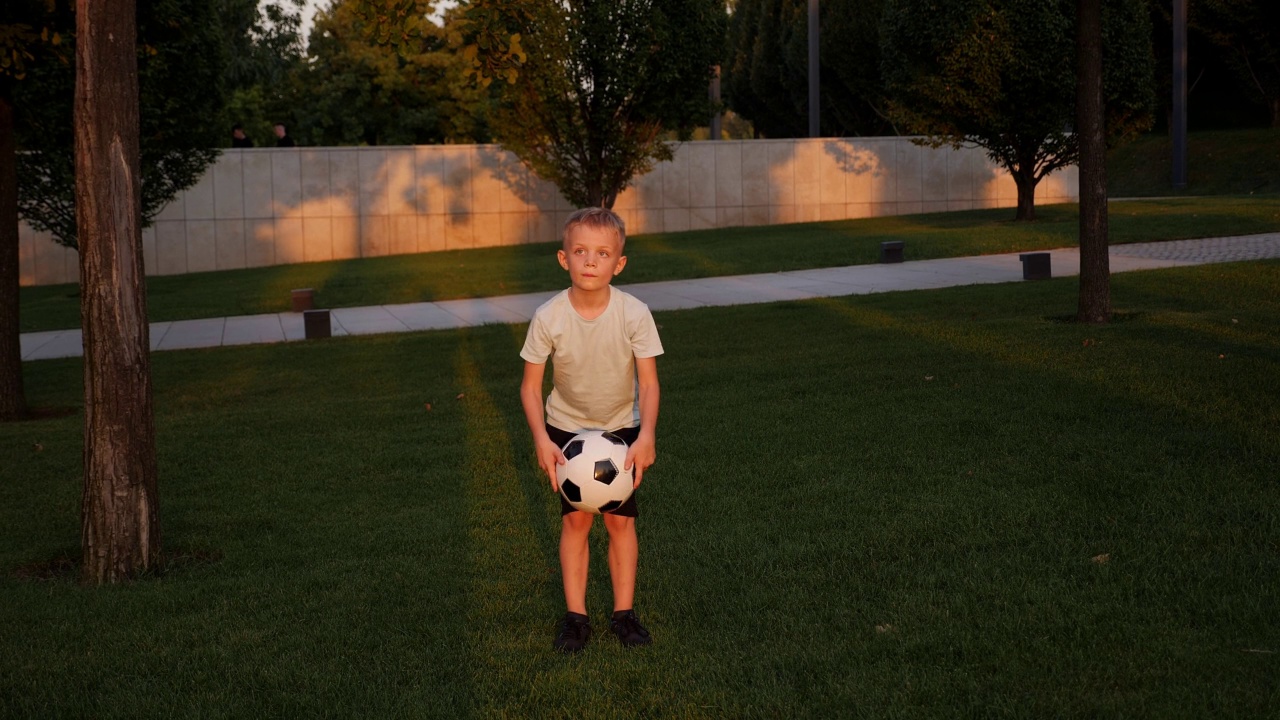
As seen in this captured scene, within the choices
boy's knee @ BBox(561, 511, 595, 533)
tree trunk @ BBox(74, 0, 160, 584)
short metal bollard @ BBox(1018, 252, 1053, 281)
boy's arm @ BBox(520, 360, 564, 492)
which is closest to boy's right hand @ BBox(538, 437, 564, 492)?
boy's arm @ BBox(520, 360, 564, 492)

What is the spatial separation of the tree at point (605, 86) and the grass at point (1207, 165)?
16181mm

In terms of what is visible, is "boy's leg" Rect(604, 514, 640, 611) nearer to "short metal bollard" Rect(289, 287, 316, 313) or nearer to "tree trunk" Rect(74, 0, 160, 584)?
"tree trunk" Rect(74, 0, 160, 584)

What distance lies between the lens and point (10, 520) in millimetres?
7133

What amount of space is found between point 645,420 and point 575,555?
62 centimetres

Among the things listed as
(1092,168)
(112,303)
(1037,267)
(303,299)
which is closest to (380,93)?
(303,299)

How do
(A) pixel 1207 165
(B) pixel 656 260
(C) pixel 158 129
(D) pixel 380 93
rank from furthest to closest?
1. (D) pixel 380 93
2. (A) pixel 1207 165
3. (B) pixel 656 260
4. (C) pixel 158 129

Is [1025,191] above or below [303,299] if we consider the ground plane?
above

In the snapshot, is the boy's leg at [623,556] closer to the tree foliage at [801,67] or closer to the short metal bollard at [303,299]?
the short metal bollard at [303,299]

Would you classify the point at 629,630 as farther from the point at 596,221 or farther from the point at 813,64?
the point at 813,64

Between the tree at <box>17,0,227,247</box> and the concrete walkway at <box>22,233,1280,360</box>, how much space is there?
4382 mm

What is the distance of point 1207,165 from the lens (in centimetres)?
3981

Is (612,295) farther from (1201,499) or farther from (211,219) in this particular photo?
(211,219)

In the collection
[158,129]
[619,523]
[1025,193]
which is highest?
[158,129]

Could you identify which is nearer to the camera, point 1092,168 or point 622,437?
point 622,437
